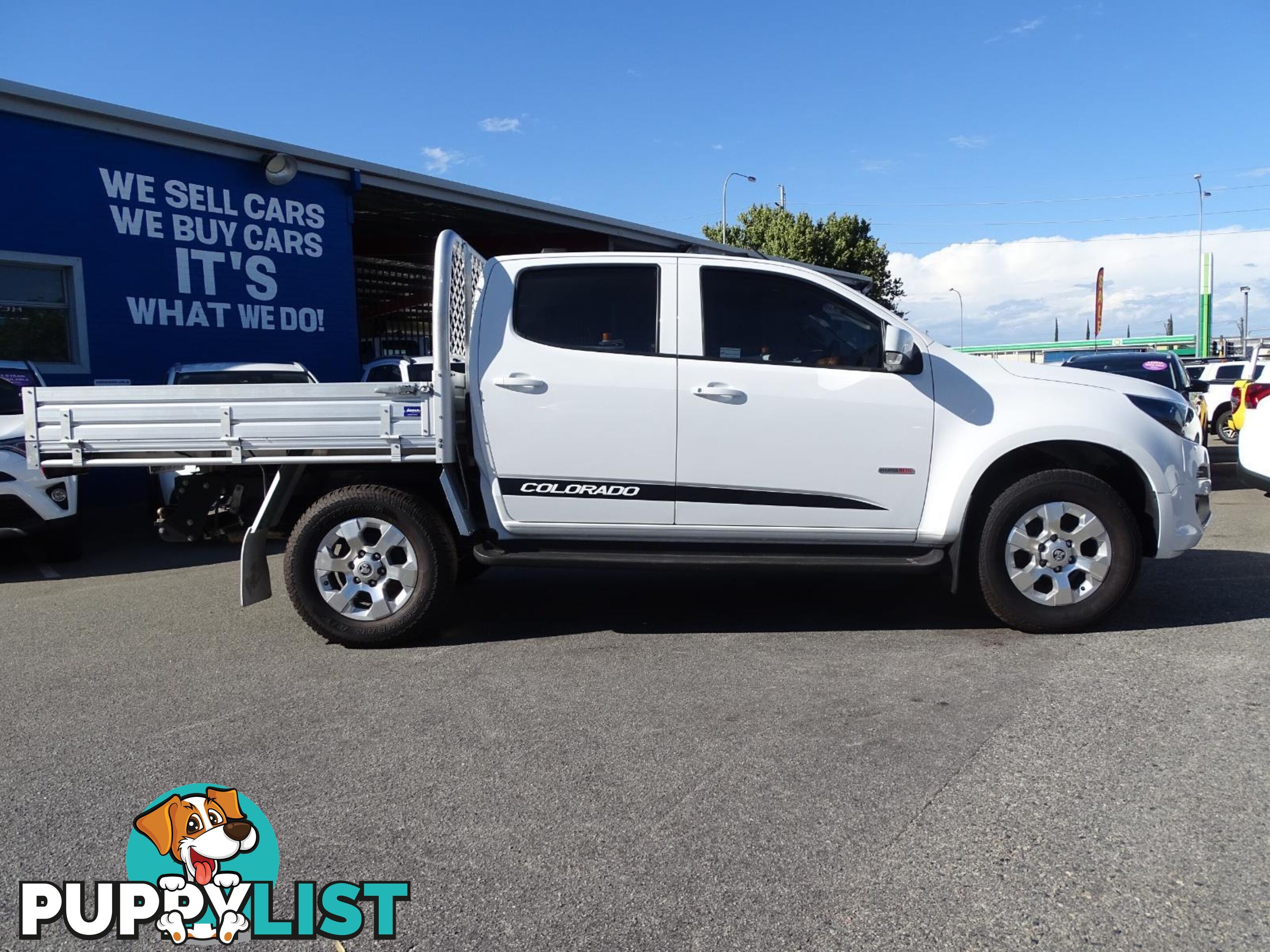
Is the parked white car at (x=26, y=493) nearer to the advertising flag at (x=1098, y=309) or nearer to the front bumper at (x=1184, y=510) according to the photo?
the front bumper at (x=1184, y=510)

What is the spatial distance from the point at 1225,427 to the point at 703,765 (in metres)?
18.2

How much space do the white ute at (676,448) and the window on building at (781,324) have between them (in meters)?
0.01

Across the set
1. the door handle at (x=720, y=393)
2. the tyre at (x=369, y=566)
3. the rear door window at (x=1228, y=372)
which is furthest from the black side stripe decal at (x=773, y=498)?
the rear door window at (x=1228, y=372)

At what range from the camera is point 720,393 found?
5141 millimetres

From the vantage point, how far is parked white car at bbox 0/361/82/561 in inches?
294

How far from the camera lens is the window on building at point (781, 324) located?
17.2ft

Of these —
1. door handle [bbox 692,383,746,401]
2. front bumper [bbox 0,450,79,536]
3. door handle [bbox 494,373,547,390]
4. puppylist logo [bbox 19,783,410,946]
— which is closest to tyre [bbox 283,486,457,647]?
door handle [bbox 494,373,547,390]

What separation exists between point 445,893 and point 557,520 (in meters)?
2.72

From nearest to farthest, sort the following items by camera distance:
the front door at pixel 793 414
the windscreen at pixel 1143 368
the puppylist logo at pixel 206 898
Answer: the puppylist logo at pixel 206 898, the front door at pixel 793 414, the windscreen at pixel 1143 368

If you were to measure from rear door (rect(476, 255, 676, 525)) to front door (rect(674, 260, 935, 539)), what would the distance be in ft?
0.46

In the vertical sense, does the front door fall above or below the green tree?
below

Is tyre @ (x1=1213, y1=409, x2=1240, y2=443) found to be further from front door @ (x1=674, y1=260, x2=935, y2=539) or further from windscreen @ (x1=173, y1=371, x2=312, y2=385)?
windscreen @ (x1=173, y1=371, x2=312, y2=385)

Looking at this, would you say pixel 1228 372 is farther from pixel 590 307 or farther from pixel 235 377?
pixel 590 307

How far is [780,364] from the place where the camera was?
17.1ft
